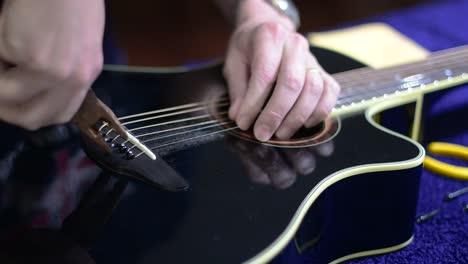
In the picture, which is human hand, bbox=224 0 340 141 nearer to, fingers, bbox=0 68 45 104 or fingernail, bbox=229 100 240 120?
fingernail, bbox=229 100 240 120

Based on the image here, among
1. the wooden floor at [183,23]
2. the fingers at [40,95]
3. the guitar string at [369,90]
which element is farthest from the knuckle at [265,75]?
the wooden floor at [183,23]

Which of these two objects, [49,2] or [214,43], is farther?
[214,43]

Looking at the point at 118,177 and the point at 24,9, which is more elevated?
the point at 24,9

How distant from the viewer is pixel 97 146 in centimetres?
56

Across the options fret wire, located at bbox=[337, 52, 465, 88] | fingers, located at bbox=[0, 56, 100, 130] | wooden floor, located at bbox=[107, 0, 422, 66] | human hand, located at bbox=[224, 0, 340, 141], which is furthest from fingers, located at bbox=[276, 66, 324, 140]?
wooden floor, located at bbox=[107, 0, 422, 66]

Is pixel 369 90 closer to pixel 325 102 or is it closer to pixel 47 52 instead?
pixel 325 102

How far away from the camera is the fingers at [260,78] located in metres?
0.61

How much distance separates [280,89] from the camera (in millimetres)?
593

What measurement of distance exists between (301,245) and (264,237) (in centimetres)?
6

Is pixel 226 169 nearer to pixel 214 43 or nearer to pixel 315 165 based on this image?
pixel 315 165

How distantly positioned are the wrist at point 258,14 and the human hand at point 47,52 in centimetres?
31

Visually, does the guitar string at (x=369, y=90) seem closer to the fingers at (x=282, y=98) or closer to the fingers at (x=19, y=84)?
the fingers at (x=282, y=98)

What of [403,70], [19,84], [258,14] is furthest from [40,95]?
[403,70]

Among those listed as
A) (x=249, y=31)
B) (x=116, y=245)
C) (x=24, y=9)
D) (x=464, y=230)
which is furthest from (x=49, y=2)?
(x=464, y=230)
